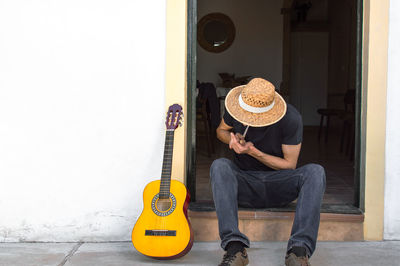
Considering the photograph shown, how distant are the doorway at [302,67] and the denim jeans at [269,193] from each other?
102 centimetres

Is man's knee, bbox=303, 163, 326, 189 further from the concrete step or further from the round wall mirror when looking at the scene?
the round wall mirror

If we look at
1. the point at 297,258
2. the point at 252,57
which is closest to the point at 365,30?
the point at 297,258

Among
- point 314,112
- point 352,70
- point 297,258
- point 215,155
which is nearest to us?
point 297,258

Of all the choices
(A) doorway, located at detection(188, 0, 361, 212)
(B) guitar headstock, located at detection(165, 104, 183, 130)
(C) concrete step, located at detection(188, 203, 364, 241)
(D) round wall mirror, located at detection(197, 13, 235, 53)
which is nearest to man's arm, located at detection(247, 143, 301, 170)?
(C) concrete step, located at detection(188, 203, 364, 241)

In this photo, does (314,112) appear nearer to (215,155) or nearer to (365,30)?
(215,155)

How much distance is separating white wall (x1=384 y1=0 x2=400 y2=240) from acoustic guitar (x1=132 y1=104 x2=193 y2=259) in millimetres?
1233

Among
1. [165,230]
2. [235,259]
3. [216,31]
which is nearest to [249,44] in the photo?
[216,31]

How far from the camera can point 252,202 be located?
2.97 m

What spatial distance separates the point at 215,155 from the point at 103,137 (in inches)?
111

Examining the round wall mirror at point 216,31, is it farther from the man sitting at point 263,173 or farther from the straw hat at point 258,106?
the straw hat at point 258,106

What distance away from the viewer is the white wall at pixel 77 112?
3.12m

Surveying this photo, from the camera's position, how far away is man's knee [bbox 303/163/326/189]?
Answer: 2.61 metres

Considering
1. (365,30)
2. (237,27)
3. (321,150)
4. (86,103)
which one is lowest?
(321,150)

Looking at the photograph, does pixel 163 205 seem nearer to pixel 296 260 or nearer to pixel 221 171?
pixel 221 171
